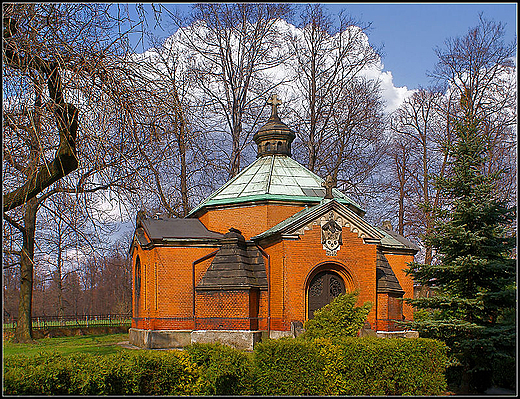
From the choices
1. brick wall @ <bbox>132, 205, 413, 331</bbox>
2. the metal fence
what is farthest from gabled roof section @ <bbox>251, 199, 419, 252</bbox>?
the metal fence

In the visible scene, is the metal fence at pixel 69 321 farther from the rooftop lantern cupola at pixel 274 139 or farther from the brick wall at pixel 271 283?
the rooftop lantern cupola at pixel 274 139

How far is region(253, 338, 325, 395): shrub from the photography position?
1023cm

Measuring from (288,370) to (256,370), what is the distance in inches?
25.2

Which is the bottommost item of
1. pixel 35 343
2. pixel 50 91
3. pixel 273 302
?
pixel 35 343

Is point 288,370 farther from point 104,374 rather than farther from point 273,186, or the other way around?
point 273,186

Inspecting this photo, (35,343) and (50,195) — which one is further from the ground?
(50,195)

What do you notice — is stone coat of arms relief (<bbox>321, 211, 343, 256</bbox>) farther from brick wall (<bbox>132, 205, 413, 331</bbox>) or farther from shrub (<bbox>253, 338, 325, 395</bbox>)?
shrub (<bbox>253, 338, 325, 395</bbox>)

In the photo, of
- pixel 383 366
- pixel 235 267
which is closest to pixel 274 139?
pixel 235 267

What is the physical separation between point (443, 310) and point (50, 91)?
1054cm

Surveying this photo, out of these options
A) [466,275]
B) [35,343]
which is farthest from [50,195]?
[35,343]

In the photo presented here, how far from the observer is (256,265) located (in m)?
19.4

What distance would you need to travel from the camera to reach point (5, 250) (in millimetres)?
6879

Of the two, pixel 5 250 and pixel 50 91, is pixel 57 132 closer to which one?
pixel 50 91

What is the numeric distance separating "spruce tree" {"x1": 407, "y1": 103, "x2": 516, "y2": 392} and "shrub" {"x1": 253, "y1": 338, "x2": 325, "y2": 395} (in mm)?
3497
